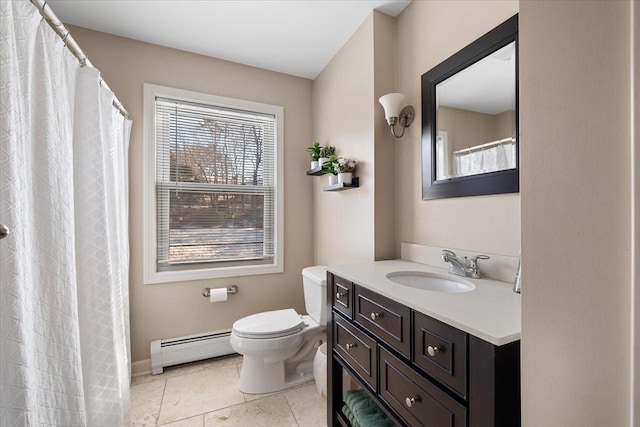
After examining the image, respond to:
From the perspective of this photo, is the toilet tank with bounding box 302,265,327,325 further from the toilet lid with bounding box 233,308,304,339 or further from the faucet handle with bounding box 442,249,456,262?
the faucet handle with bounding box 442,249,456,262

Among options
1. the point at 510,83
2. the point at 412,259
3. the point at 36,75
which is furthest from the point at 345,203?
the point at 36,75

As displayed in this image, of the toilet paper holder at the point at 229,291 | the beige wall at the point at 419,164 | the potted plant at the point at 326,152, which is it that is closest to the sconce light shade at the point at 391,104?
the beige wall at the point at 419,164

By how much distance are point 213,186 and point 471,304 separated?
2003 millimetres

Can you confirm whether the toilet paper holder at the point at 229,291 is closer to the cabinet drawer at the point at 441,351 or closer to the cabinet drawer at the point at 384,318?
the cabinet drawer at the point at 384,318

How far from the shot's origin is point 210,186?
223 cm

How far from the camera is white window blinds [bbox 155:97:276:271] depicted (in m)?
2.11

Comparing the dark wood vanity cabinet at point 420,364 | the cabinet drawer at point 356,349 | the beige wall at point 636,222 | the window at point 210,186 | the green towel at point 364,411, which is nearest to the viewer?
Result: the beige wall at point 636,222

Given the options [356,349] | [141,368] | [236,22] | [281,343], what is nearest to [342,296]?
[356,349]

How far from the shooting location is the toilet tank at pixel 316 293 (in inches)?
72.4

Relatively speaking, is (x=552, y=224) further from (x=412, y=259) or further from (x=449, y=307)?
(x=412, y=259)

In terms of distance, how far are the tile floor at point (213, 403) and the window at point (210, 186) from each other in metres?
0.71

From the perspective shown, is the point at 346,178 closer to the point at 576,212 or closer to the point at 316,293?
the point at 316,293

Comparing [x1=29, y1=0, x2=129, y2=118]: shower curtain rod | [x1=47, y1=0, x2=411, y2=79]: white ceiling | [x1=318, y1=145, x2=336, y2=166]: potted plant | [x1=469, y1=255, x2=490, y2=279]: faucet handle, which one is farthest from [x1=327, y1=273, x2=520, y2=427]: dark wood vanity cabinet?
[x1=47, y1=0, x2=411, y2=79]: white ceiling

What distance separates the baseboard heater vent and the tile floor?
85mm
